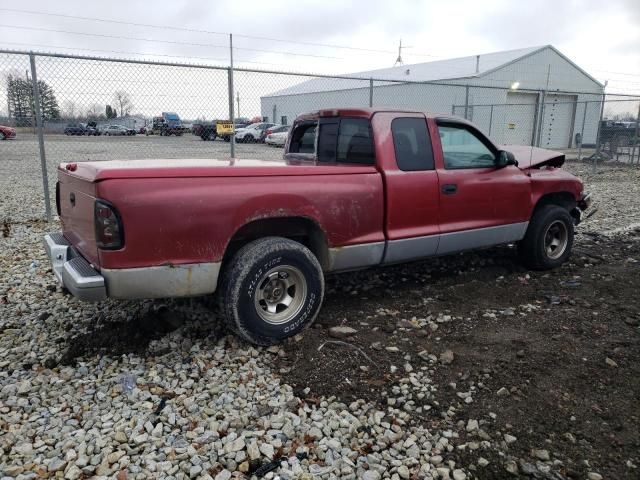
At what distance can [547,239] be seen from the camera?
579 cm

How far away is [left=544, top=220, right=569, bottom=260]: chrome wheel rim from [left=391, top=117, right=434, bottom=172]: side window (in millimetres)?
2077

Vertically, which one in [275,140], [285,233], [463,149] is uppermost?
[463,149]

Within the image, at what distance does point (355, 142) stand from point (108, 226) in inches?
90.3

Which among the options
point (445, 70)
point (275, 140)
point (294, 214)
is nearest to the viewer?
point (294, 214)

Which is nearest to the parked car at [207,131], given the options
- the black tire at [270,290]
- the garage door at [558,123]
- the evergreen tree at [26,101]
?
the evergreen tree at [26,101]

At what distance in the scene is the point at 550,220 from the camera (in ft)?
18.4

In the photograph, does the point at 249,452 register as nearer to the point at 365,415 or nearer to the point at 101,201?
the point at 365,415

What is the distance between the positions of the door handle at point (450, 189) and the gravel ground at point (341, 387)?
1006mm

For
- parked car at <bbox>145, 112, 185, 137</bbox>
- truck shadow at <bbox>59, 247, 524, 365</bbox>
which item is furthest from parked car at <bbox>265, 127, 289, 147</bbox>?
truck shadow at <bbox>59, 247, 524, 365</bbox>

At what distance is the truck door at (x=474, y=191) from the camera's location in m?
4.75

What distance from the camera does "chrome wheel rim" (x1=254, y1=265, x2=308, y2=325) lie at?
12.6ft

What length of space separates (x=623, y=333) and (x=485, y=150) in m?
2.08

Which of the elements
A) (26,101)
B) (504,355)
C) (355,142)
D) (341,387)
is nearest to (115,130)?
(26,101)

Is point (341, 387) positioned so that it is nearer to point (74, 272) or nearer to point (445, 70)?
point (74, 272)
